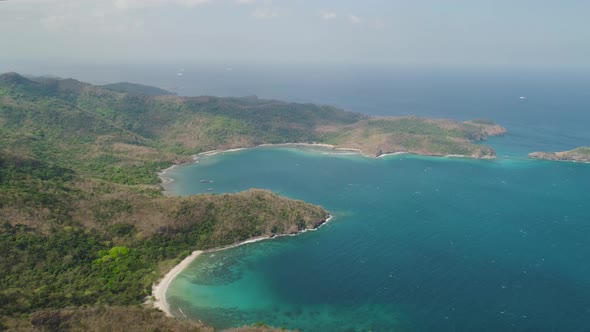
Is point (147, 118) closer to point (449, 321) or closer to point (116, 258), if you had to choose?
point (116, 258)

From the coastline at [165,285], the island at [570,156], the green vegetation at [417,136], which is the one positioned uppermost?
the green vegetation at [417,136]

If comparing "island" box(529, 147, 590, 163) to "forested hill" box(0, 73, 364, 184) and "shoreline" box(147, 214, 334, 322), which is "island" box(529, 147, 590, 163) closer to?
"forested hill" box(0, 73, 364, 184)

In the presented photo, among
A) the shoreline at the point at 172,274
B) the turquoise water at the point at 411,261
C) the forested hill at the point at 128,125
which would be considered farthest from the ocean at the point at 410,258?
the forested hill at the point at 128,125

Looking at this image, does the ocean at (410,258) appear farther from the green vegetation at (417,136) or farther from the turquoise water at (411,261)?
the green vegetation at (417,136)

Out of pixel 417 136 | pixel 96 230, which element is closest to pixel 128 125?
pixel 96 230

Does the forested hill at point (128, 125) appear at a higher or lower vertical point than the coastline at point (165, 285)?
higher

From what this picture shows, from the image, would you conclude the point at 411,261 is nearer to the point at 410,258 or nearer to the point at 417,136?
the point at 410,258
